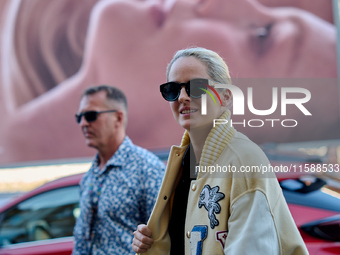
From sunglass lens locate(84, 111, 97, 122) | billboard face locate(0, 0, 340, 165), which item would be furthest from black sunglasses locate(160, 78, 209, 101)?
billboard face locate(0, 0, 340, 165)

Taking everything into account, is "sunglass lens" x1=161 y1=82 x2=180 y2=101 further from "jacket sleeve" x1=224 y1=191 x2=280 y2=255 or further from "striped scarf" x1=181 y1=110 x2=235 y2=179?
"jacket sleeve" x1=224 y1=191 x2=280 y2=255

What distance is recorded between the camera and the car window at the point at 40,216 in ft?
12.2

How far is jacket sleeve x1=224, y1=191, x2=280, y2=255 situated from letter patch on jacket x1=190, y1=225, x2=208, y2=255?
0.35 feet

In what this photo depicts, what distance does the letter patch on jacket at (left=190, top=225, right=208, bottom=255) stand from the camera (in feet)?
4.53

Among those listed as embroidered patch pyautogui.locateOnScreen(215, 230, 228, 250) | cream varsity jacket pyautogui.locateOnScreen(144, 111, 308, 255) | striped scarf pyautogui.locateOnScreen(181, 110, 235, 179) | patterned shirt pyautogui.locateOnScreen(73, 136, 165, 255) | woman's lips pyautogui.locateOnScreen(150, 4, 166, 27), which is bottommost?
patterned shirt pyautogui.locateOnScreen(73, 136, 165, 255)

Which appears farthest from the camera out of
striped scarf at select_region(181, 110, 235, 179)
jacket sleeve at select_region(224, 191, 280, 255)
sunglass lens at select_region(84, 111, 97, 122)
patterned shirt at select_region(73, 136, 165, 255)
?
sunglass lens at select_region(84, 111, 97, 122)

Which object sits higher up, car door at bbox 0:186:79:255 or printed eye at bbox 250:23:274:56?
printed eye at bbox 250:23:274:56

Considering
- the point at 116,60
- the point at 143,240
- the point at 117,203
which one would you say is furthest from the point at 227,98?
the point at 116,60

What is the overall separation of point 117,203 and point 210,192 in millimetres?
1179

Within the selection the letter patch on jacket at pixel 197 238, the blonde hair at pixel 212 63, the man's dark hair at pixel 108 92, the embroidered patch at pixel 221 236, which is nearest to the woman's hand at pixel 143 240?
the letter patch on jacket at pixel 197 238

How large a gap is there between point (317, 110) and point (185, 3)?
3596 millimetres

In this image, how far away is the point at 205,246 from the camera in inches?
53.7

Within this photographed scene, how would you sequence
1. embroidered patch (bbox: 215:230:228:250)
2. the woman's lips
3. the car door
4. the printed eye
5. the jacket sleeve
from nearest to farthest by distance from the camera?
the jacket sleeve
embroidered patch (bbox: 215:230:228:250)
the car door
the woman's lips
the printed eye

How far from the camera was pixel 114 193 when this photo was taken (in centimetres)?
251
